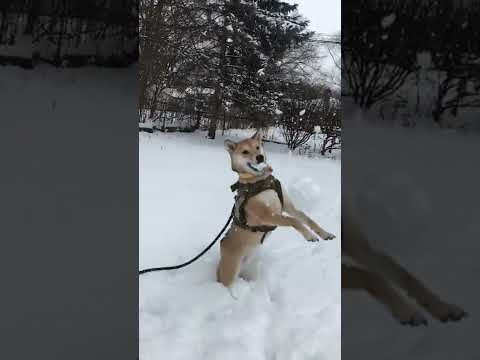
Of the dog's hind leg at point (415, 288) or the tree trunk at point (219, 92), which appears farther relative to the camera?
the tree trunk at point (219, 92)

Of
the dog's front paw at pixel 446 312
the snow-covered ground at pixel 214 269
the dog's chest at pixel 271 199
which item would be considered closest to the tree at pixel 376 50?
the snow-covered ground at pixel 214 269

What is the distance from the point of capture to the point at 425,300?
3.82 ft

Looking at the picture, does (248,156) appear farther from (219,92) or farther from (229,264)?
(229,264)

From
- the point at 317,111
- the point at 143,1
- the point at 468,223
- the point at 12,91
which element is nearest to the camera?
the point at 12,91

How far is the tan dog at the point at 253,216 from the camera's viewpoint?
52.9 inches

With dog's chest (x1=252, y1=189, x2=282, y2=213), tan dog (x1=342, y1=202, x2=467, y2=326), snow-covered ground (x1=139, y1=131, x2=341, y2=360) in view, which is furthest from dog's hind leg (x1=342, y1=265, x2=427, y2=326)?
dog's chest (x1=252, y1=189, x2=282, y2=213)

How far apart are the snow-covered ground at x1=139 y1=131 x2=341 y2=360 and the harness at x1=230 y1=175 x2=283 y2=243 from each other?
0.08 ft

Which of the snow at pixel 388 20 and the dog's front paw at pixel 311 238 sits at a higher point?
the snow at pixel 388 20

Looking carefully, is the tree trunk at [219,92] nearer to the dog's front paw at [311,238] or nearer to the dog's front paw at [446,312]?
the dog's front paw at [311,238]

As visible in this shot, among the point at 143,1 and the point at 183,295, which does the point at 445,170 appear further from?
the point at 143,1

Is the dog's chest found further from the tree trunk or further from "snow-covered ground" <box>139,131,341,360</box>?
the tree trunk

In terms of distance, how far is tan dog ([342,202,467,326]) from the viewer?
1162mm

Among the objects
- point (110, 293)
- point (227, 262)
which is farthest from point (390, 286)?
point (110, 293)

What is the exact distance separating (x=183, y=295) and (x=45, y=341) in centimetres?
42
